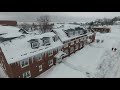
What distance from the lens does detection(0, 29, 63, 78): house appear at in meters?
16.0

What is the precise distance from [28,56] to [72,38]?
13.5 meters

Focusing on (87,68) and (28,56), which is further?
(87,68)

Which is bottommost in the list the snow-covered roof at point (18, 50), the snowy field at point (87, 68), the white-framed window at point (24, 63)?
the snowy field at point (87, 68)

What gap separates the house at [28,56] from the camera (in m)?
16.0

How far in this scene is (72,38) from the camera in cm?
2798

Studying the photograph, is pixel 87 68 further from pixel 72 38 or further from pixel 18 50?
pixel 18 50

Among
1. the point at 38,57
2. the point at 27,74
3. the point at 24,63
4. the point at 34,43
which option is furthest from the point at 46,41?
the point at 27,74

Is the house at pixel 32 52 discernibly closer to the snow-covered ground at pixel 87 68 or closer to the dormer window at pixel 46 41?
the dormer window at pixel 46 41

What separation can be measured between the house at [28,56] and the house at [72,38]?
11.1 feet

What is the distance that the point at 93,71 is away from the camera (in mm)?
19328

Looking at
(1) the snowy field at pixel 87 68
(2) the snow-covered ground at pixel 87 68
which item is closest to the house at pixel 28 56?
(1) the snowy field at pixel 87 68
